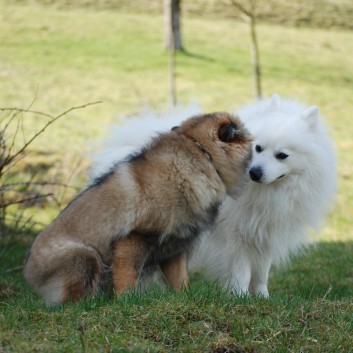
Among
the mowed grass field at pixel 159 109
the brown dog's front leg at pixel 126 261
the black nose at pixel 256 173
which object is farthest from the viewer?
the black nose at pixel 256 173

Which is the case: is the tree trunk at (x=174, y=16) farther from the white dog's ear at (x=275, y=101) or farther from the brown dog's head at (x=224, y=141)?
the brown dog's head at (x=224, y=141)

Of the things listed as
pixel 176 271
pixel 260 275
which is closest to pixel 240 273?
pixel 260 275

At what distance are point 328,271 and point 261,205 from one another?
207 cm

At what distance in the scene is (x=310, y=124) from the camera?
6.41 meters

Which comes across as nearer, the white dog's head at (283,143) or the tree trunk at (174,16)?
the white dog's head at (283,143)

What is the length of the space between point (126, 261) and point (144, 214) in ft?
1.18

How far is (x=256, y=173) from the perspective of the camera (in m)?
5.89

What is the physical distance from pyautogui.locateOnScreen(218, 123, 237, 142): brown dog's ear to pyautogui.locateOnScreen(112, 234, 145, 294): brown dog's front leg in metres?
1.03

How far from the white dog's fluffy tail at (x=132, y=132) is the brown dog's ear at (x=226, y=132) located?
1457 mm

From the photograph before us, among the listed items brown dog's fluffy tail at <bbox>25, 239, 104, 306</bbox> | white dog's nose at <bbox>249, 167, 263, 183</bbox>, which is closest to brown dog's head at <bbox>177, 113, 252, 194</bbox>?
white dog's nose at <bbox>249, 167, 263, 183</bbox>

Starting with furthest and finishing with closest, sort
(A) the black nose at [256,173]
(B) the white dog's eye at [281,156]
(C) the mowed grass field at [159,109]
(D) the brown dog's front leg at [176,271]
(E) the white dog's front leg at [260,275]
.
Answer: (E) the white dog's front leg at [260,275] → (B) the white dog's eye at [281,156] → (A) the black nose at [256,173] → (D) the brown dog's front leg at [176,271] → (C) the mowed grass field at [159,109]

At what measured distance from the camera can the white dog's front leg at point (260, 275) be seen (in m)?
6.65

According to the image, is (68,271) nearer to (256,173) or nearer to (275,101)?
(256,173)

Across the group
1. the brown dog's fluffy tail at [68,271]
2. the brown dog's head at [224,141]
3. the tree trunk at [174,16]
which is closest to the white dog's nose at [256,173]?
the brown dog's head at [224,141]
